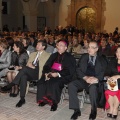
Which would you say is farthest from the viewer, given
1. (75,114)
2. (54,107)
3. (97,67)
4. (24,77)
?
Answer: (24,77)

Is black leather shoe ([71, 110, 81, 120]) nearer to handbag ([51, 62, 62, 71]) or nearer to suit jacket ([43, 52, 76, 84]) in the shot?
suit jacket ([43, 52, 76, 84])

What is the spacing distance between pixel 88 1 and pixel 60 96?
16.6 meters

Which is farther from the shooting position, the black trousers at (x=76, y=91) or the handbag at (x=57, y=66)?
the handbag at (x=57, y=66)

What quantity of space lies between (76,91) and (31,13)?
53.8 ft

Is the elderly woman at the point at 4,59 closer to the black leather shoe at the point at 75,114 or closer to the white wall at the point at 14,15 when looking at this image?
the black leather shoe at the point at 75,114

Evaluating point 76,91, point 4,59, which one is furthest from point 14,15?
point 76,91

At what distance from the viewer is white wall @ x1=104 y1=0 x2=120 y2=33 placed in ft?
61.7

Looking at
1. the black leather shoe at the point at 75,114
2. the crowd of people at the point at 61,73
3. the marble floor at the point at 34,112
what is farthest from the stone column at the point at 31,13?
the black leather shoe at the point at 75,114

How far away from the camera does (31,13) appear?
20.0 metres

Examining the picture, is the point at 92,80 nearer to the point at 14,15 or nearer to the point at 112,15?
the point at 112,15

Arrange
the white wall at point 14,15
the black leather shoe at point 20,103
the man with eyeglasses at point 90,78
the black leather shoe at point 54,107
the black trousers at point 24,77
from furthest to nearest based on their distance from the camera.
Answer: the white wall at point 14,15 < the black trousers at point 24,77 < the black leather shoe at point 20,103 < the black leather shoe at point 54,107 < the man with eyeglasses at point 90,78

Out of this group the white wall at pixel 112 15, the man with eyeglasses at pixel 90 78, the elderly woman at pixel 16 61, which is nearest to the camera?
the man with eyeglasses at pixel 90 78

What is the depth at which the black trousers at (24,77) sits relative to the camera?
5072 millimetres

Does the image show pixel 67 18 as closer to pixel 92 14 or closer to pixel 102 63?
pixel 92 14
